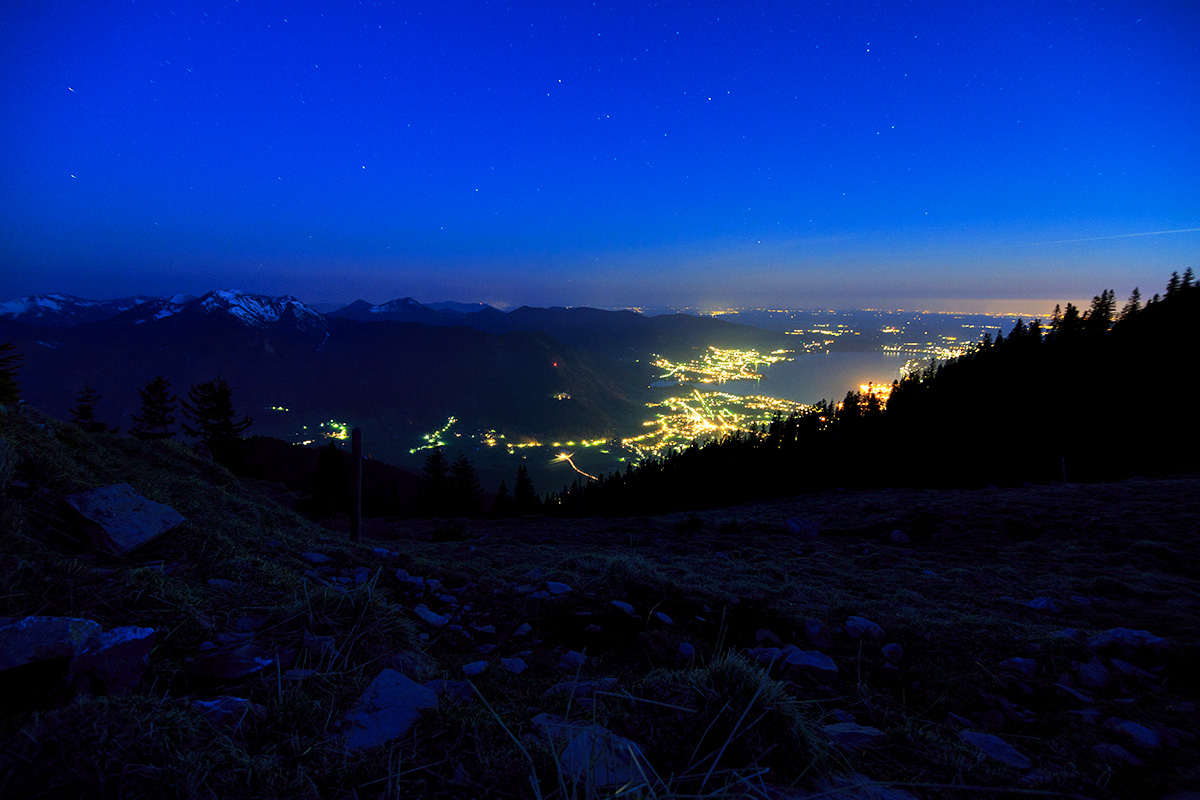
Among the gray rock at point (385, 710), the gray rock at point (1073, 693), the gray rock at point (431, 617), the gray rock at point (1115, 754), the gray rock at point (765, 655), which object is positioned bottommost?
the gray rock at point (431, 617)

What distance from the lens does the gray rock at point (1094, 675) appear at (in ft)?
11.0

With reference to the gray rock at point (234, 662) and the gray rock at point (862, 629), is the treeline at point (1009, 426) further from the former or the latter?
the gray rock at point (234, 662)

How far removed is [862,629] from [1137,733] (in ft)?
5.46

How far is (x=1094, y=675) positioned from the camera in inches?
134

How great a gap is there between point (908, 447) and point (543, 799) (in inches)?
1619

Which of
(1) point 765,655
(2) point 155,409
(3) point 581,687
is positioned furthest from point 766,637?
(2) point 155,409

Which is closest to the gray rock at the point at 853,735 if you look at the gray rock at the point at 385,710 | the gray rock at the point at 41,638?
the gray rock at the point at 385,710

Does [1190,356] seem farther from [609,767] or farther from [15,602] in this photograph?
[15,602]

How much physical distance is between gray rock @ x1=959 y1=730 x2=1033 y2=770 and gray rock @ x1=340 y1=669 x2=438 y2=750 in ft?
9.81

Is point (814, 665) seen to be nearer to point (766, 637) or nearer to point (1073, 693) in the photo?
point (766, 637)

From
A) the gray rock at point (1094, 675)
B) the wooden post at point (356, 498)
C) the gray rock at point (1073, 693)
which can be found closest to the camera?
the gray rock at point (1073, 693)

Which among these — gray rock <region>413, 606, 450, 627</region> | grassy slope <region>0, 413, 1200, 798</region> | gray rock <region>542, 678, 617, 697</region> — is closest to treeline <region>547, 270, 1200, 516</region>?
grassy slope <region>0, 413, 1200, 798</region>

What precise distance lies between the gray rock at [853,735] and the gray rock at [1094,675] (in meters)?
2.53

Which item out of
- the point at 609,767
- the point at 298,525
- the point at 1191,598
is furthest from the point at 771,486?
the point at 609,767
